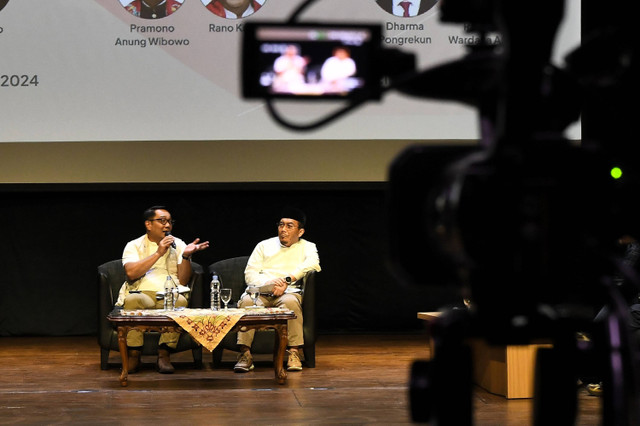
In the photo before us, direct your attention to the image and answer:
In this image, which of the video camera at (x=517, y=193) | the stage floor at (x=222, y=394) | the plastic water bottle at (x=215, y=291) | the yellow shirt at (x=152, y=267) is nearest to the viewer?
the video camera at (x=517, y=193)

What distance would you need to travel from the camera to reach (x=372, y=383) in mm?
4969

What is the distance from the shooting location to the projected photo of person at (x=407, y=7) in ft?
17.6

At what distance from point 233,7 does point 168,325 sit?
2069mm

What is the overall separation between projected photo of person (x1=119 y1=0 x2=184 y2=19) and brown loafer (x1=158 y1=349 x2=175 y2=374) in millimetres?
2168

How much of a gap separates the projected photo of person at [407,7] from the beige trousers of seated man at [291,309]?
1.96 m

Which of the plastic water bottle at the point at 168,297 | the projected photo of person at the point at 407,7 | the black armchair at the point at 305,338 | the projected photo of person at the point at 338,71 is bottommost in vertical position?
the black armchair at the point at 305,338

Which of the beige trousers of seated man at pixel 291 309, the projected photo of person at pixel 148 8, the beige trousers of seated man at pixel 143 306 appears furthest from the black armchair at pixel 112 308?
the projected photo of person at pixel 148 8

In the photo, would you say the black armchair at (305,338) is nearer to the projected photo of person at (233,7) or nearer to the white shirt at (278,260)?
the white shirt at (278,260)

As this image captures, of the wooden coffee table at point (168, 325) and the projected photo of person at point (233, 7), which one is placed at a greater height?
the projected photo of person at point (233, 7)

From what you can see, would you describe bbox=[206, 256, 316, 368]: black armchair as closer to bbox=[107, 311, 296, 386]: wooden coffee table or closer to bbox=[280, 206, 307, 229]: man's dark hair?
bbox=[280, 206, 307, 229]: man's dark hair

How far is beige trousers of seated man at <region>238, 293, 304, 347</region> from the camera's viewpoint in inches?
216

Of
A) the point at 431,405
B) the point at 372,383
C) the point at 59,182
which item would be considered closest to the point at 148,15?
the point at 59,182

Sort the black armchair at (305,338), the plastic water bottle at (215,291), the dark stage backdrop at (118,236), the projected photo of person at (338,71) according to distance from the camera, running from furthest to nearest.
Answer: the dark stage backdrop at (118,236) → the black armchair at (305,338) → the plastic water bottle at (215,291) → the projected photo of person at (338,71)

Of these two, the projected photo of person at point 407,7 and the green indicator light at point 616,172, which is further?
the projected photo of person at point 407,7
